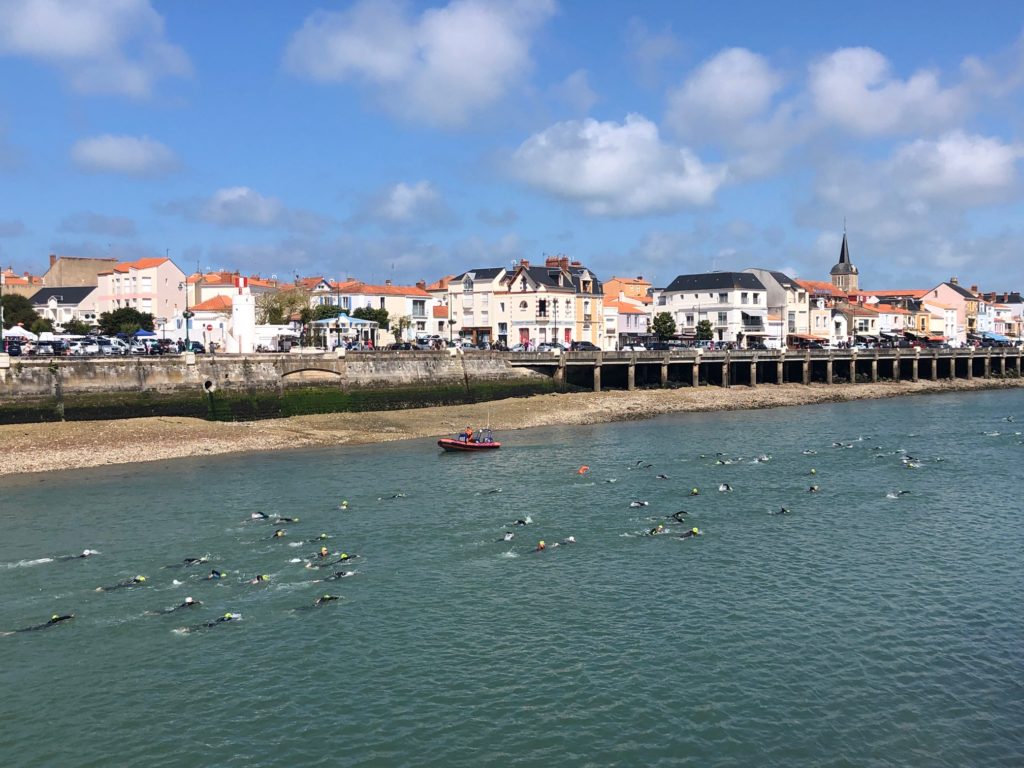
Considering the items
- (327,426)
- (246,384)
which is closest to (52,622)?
(327,426)

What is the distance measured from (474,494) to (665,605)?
1536cm

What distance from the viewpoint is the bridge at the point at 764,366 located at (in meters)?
78.2

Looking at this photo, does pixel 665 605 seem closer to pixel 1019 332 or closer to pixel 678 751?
pixel 678 751

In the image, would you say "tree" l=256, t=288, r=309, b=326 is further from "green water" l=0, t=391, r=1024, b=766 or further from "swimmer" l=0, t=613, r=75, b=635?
"swimmer" l=0, t=613, r=75, b=635

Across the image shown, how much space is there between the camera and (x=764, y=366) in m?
95.8

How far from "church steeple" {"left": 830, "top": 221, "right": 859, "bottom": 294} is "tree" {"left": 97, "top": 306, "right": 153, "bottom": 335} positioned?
12209cm

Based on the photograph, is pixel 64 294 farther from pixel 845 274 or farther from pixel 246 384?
pixel 845 274

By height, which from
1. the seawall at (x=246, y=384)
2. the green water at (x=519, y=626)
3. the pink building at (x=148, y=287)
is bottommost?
the green water at (x=519, y=626)

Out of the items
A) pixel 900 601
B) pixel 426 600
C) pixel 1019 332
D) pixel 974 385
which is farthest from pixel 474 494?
pixel 1019 332

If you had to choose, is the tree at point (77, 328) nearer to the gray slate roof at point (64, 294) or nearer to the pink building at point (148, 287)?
the pink building at point (148, 287)

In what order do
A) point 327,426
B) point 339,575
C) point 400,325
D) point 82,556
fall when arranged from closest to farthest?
point 339,575
point 82,556
point 327,426
point 400,325

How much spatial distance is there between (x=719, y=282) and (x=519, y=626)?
99624 millimetres

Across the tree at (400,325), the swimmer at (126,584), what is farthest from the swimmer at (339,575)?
the tree at (400,325)

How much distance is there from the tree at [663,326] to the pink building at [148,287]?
55678mm
